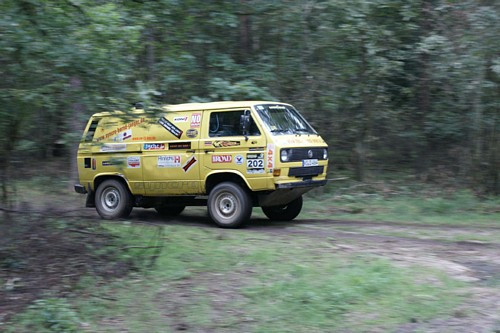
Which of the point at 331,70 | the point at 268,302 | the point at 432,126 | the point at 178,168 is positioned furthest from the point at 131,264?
the point at 432,126

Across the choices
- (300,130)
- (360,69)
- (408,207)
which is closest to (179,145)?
(300,130)

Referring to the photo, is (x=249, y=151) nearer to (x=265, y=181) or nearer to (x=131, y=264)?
(x=265, y=181)

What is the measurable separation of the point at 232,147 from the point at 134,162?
2.20m

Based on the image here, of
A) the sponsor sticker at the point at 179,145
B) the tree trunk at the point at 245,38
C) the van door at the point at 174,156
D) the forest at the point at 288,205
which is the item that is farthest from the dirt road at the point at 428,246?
the tree trunk at the point at 245,38

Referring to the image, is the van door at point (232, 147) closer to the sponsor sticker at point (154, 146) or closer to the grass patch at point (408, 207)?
the sponsor sticker at point (154, 146)

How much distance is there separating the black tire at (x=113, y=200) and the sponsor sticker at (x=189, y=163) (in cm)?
154

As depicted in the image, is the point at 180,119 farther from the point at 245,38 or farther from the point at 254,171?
the point at 245,38

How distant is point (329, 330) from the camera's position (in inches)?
233

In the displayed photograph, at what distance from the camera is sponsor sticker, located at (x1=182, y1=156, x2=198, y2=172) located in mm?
11156

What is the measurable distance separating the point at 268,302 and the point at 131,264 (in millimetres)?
2190

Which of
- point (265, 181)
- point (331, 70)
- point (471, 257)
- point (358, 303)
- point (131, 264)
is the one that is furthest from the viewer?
point (331, 70)

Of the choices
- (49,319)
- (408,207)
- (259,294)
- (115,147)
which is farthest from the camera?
(408,207)

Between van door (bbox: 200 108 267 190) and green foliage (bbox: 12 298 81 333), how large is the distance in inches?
187

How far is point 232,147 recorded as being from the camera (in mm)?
10758
